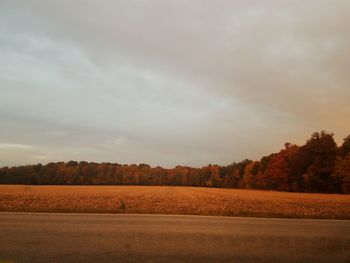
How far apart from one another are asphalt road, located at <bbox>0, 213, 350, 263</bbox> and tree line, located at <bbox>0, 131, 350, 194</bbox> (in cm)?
7388

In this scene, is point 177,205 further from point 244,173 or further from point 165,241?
point 244,173

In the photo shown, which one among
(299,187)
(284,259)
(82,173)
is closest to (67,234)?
(284,259)

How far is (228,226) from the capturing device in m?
14.7

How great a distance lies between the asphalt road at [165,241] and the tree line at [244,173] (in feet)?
242

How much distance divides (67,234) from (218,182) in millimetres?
149637

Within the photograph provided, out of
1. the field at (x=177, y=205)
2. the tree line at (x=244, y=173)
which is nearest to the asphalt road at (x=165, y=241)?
the field at (x=177, y=205)

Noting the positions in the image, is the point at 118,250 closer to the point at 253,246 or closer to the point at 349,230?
the point at 253,246

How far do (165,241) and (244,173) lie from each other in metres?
129

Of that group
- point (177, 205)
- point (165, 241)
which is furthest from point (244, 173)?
point (165, 241)

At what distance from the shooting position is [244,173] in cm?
13775

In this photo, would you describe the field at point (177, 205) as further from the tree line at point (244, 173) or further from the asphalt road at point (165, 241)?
the tree line at point (244, 173)

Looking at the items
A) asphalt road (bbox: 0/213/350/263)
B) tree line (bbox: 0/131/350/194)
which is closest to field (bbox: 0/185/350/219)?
asphalt road (bbox: 0/213/350/263)

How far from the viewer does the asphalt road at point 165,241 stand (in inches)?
371

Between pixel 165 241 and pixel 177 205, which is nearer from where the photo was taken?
pixel 165 241
